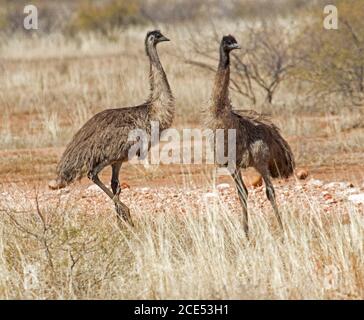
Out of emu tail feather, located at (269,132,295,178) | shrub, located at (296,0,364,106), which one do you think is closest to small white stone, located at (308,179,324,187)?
emu tail feather, located at (269,132,295,178)

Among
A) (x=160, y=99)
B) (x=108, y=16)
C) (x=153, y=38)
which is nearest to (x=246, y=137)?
(x=160, y=99)

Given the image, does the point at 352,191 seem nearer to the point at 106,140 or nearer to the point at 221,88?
the point at 221,88

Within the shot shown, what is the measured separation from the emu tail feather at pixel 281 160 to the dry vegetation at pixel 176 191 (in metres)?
0.33

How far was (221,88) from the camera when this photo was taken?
7887 millimetres

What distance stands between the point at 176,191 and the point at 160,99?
1.11 meters

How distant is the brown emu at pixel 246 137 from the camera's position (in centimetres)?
787

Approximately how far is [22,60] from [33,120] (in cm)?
736

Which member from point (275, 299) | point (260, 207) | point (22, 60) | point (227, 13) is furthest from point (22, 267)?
point (227, 13)

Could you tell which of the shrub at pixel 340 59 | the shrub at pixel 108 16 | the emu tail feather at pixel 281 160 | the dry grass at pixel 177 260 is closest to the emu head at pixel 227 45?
the emu tail feather at pixel 281 160

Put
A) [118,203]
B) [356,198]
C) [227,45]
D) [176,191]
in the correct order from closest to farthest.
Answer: [227,45]
[118,203]
[356,198]
[176,191]

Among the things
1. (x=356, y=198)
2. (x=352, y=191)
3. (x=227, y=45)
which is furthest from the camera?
(x=352, y=191)

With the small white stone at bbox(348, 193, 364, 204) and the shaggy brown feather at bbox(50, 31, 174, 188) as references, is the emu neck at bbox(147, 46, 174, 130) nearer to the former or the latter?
the shaggy brown feather at bbox(50, 31, 174, 188)

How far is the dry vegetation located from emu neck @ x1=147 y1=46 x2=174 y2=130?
30.5 inches

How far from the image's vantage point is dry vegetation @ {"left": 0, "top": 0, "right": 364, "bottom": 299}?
621 centimetres
